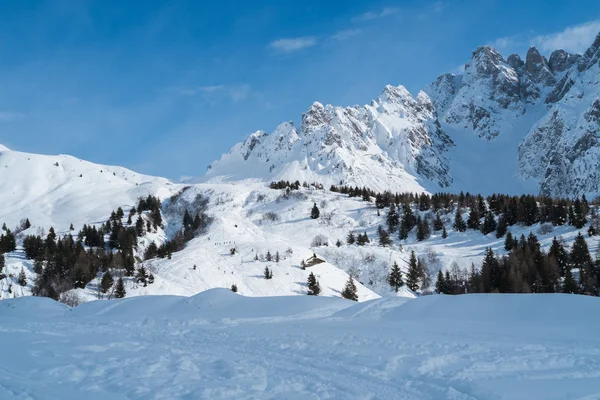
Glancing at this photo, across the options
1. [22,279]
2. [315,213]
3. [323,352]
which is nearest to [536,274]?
[323,352]

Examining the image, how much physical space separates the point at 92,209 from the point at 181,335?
114 meters

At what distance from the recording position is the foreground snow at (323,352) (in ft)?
32.1

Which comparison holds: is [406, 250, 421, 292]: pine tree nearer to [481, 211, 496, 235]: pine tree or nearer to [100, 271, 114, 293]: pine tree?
[481, 211, 496, 235]: pine tree

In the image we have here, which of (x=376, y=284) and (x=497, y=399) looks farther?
(x=376, y=284)

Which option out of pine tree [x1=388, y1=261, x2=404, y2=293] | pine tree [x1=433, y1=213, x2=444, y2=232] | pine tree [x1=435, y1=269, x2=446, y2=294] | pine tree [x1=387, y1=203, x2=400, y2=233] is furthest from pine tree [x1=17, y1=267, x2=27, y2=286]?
pine tree [x1=433, y1=213, x2=444, y2=232]

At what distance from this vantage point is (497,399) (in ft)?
30.5

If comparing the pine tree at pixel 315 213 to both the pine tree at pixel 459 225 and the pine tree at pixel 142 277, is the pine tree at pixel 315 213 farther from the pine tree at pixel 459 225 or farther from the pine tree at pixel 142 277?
the pine tree at pixel 142 277

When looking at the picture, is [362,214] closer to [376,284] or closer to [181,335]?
[376,284]

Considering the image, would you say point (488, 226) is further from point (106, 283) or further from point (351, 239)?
point (106, 283)

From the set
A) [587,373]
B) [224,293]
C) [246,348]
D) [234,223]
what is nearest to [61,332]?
[246,348]

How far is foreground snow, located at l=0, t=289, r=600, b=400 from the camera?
385 inches

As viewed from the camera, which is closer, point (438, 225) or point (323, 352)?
point (323, 352)

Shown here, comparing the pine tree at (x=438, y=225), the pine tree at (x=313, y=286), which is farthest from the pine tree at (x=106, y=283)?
the pine tree at (x=438, y=225)

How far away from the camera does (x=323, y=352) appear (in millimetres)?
13211
